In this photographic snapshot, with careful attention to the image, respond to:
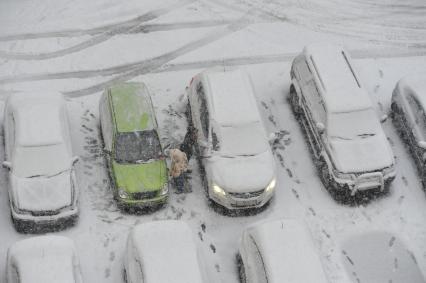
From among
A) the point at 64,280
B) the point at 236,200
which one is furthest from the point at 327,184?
the point at 64,280

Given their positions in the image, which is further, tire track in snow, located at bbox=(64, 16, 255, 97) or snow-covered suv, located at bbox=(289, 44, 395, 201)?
tire track in snow, located at bbox=(64, 16, 255, 97)

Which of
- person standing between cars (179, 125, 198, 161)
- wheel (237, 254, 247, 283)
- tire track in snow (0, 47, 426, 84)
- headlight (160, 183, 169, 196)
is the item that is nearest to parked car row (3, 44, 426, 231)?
headlight (160, 183, 169, 196)

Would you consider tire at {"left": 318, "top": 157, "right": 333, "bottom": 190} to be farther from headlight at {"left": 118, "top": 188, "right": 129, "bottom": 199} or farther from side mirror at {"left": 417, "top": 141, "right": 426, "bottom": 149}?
headlight at {"left": 118, "top": 188, "right": 129, "bottom": 199}

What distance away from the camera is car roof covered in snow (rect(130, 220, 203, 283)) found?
558 inches

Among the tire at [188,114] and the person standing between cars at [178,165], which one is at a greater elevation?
the tire at [188,114]

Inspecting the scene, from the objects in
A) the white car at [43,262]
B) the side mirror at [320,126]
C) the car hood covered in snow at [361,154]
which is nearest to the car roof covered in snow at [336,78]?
the side mirror at [320,126]

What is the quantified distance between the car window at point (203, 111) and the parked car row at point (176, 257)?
10.8ft

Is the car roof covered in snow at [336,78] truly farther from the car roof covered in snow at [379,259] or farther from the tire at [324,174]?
the car roof covered in snow at [379,259]

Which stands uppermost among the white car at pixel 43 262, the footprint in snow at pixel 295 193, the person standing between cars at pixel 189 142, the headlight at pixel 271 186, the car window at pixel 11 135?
the car window at pixel 11 135

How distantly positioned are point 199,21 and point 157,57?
7.41 feet

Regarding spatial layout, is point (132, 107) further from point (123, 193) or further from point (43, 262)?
point (43, 262)

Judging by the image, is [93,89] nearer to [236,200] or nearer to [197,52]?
→ [197,52]

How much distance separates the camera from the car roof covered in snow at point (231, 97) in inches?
711

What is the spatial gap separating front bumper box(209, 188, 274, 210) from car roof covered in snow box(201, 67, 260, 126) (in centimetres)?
179
